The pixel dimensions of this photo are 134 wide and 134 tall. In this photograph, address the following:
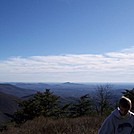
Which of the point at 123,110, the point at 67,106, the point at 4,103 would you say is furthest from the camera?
the point at 4,103

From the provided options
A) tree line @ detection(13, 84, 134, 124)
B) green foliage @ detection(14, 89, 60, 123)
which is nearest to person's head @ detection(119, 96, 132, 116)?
tree line @ detection(13, 84, 134, 124)

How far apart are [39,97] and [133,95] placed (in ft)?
42.4

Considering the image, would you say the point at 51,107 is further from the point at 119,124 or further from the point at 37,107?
the point at 119,124

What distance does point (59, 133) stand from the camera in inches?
508

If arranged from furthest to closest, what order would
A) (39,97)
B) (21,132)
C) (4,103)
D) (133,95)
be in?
(4,103)
(39,97)
(133,95)
(21,132)

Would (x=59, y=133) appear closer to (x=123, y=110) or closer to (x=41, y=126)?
(x=41, y=126)

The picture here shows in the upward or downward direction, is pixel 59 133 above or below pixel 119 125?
below

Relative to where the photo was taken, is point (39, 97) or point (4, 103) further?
point (4, 103)

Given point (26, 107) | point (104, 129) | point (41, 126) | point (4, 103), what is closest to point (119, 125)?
point (104, 129)

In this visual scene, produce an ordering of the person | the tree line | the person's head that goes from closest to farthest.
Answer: the person's head → the person → the tree line

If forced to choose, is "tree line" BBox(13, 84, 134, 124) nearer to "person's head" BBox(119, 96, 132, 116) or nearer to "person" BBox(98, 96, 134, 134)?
"person" BBox(98, 96, 134, 134)

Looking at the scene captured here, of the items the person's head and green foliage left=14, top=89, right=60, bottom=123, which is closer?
the person's head

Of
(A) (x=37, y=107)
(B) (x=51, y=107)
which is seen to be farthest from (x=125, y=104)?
(B) (x=51, y=107)

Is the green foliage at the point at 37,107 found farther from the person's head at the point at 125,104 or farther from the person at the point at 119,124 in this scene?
the person's head at the point at 125,104
